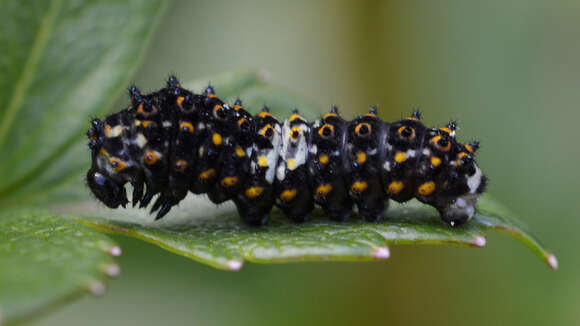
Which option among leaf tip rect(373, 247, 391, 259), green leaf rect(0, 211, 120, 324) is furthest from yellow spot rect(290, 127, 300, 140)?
green leaf rect(0, 211, 120, 324)

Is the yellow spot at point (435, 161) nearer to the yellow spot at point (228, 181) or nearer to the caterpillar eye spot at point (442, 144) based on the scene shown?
the caterpillar eye spot at point (442, 144)

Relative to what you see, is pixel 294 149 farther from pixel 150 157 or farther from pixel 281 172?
pixel 150 157

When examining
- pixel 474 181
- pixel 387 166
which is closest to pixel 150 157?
pixel 387 166

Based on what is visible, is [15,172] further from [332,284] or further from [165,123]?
[332,284]

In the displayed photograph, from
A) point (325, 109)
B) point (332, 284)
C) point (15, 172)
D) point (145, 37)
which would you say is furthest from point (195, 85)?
point (325, 109)

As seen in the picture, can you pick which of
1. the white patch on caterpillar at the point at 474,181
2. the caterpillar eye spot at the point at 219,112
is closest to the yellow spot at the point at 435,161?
the white patch on caterpillar at the point at 474,181

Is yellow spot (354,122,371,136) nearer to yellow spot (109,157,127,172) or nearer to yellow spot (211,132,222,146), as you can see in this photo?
yellow spot (211,132,222,146)
